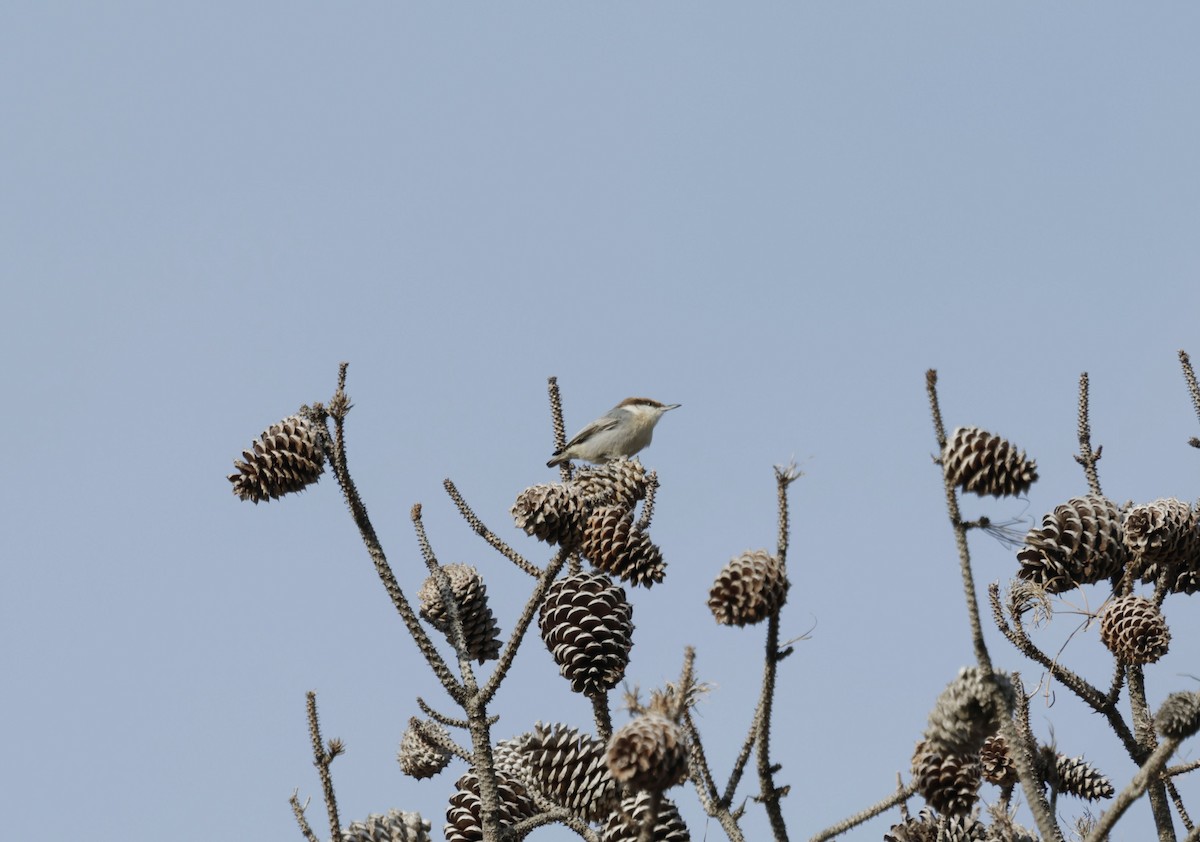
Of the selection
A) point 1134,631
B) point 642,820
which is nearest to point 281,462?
point 642,820

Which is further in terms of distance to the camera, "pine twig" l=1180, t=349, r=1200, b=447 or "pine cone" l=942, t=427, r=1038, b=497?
"pine twig" l=1180, t=349, r=1200, b=447

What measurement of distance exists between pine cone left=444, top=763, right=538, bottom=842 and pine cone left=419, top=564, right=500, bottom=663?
0.65 meters

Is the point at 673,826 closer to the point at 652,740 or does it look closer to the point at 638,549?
the point at 638,549

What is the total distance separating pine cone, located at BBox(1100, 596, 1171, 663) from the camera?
4832 millimetres

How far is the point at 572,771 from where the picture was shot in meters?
4.51

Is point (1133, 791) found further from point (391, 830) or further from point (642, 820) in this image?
point (391, 830)

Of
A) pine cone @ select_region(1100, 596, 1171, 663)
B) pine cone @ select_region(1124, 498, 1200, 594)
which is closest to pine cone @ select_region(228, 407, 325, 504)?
pine cone @ select_region(1100, 596, 1171, 663)

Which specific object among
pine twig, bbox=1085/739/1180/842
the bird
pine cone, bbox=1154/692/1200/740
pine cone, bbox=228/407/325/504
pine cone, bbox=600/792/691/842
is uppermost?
the bird

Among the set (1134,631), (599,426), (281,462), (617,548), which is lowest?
(1134,631)

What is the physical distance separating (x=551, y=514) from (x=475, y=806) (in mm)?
1058

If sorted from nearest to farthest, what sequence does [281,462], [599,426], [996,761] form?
[281,462] → [996,761] → [599,426]

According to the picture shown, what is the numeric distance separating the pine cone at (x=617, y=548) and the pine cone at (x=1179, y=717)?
1.84 meters

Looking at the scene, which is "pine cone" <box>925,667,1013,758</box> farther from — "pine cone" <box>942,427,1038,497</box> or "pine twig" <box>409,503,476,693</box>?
"pine twig" <box>409,503,476,693</box>

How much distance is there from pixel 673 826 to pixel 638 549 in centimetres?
100
